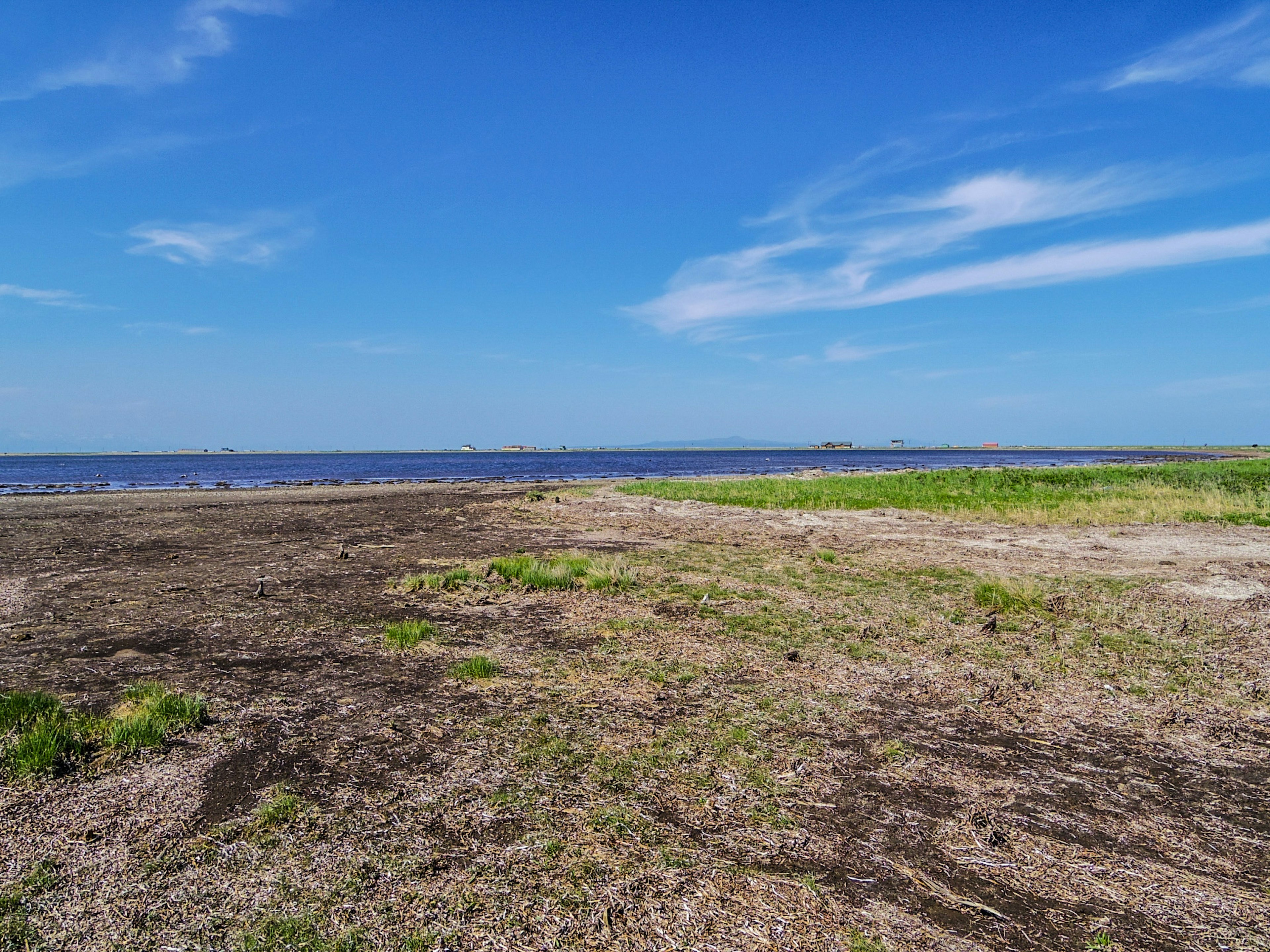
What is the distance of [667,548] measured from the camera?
18641 mm

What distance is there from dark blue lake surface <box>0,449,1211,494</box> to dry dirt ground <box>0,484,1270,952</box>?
5392cm

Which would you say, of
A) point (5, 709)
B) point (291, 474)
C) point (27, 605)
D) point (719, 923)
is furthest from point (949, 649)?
point (291, 474)

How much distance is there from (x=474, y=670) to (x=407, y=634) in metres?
1.97

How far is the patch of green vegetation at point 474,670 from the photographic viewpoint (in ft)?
26.0

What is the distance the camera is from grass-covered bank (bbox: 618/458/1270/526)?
79.0 feet

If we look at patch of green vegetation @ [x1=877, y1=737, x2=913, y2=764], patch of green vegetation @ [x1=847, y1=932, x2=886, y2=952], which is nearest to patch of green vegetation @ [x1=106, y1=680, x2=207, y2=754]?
patch of green vegetation @ [x1=847, y1=932, x2=886, y2=952]

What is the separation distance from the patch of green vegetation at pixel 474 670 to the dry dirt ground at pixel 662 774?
0.27 m

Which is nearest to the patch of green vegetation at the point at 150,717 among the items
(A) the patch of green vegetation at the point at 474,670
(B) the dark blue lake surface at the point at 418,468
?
(A) the patch of green vegetation at the point at 474,670

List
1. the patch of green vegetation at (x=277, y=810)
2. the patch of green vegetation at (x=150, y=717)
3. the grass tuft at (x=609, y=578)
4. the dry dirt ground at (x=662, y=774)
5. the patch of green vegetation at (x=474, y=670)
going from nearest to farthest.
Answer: the dry dirt ground at (x=662, y=774), the patch of green vegetation at (x=277, y=810), the patch of green vegetation at (x=150, y=717), the patch of green vegetation at (x=474, y=670), the grass tuft at (x=609, y=578)

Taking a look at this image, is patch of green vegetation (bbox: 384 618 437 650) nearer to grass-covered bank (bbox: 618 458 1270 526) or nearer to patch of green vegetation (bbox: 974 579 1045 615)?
patch of green vegetation (bbox: 974 579 1045 615)

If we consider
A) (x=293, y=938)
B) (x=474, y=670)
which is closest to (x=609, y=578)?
(x=474, y=670)

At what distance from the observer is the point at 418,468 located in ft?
387

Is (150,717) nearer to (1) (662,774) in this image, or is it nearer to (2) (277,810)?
(2) (277,810)

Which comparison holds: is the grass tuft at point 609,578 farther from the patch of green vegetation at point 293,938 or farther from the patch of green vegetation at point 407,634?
the patch of green vegetation at point 293,938
